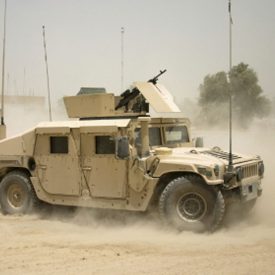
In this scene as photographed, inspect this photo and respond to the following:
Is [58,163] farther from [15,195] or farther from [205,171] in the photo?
[205,171]

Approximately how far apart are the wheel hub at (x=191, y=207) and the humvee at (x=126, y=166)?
15 millimetres

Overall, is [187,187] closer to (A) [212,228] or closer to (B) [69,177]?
(A) [212,228]

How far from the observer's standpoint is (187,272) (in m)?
6.28

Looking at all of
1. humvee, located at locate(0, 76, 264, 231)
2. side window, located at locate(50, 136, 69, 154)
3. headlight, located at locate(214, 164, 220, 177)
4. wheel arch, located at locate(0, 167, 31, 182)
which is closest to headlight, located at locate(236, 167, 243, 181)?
humvee, located at locate(0, 76, 264, 231)

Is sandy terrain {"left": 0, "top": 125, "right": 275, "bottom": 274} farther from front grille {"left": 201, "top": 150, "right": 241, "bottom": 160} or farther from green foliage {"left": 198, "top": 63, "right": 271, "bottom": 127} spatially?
green foliage {"left": 198, "top": 63, "right": 271, "bottom": 127}

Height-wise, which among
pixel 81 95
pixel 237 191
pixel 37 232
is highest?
pixel 81 95

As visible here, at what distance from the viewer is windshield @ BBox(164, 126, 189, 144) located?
9.85 metres

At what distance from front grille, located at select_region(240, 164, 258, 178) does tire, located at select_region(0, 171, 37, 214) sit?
373 centimetres

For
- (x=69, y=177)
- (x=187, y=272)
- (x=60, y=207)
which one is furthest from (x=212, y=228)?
(x=60, y=207)

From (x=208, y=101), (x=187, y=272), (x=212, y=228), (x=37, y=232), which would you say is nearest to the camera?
(x=187, y=272)

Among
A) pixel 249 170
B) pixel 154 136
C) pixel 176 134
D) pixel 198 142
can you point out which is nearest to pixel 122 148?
pixel 154 136

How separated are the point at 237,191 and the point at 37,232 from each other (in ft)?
10.4

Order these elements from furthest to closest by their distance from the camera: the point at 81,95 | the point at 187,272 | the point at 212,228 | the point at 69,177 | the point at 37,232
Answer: the point at 81,95, the point at 69,177, the point at 37,232, the point at 212,228, the point at 187,272

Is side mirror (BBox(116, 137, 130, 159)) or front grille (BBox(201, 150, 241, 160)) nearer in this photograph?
side mirror (BBox(116, 137, 130, 159))
